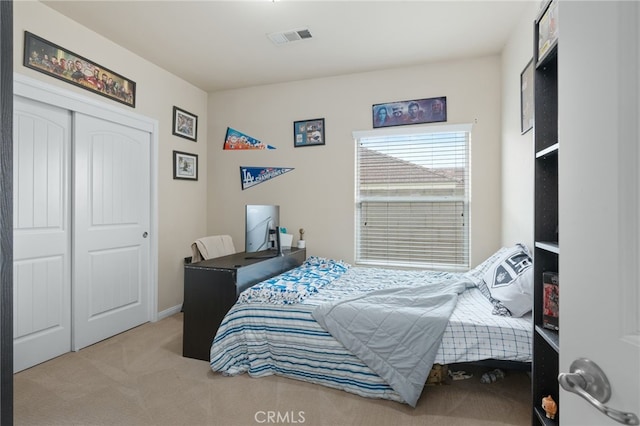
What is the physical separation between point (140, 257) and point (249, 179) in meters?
1.57

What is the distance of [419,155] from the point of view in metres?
3.71

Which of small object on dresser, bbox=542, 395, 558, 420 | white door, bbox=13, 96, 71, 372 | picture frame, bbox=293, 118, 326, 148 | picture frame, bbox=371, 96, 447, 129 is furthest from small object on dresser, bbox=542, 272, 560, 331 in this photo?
white door, bbox=13, 96, 71, 372

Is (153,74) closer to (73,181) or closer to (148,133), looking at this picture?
(148,133)

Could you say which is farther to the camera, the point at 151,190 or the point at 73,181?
the point at 151,190

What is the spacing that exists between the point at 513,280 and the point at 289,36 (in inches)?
108

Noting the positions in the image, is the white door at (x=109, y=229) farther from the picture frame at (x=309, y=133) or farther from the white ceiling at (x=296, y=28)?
the picture frame at (x=309, y=133)

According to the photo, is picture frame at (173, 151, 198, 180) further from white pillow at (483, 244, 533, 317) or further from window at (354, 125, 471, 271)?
white pillow at (483, 244, 533, 317)

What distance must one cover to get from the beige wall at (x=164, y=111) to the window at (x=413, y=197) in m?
2.11

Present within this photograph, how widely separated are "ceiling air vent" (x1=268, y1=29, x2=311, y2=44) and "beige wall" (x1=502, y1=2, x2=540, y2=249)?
5.88 ft

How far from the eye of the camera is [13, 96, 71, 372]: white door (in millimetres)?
2449

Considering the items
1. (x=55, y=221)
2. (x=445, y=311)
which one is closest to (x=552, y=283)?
(x=445, y=311)

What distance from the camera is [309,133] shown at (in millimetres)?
4055

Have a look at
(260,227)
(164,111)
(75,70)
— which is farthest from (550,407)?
(164,111)

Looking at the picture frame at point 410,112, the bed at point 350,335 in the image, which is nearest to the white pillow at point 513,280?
the bed at point 350,335
